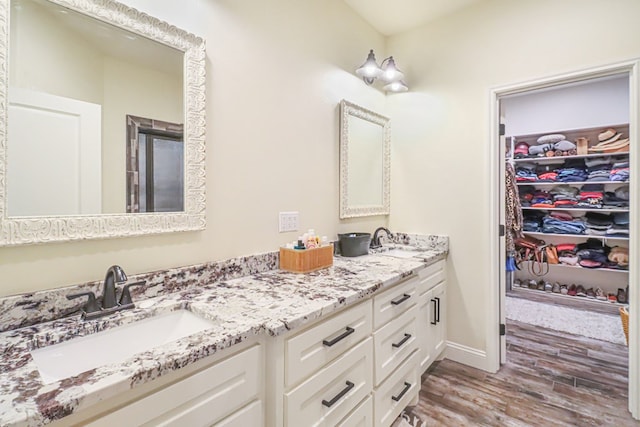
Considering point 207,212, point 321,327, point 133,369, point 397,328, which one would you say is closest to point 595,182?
point 397,328

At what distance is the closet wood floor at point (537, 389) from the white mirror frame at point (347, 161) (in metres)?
1.28

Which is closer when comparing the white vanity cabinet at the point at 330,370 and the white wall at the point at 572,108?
the white vanity cabinet at the point at 330,370

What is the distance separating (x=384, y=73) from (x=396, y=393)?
7.21 ft

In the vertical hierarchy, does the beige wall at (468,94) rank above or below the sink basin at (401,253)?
above

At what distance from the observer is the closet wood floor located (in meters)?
1.82

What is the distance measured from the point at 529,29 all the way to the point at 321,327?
7.70 ft

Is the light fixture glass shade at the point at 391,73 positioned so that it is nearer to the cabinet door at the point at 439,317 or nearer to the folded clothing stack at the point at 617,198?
the cabinet door at the point at 439,317

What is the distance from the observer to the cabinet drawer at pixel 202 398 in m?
0.74

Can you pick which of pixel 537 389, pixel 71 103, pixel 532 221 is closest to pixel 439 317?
pixel 537 389

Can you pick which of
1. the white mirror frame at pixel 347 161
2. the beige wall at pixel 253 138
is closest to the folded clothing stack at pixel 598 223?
the white mirror frame at pixel 347 161

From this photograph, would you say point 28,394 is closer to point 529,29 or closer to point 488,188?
point 488,188

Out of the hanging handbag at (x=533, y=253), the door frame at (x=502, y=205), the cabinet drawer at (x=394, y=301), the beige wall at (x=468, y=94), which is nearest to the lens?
the cabinet drawer at (x=394, y=301)

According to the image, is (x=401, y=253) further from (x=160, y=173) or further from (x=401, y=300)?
(x=160, y=173)

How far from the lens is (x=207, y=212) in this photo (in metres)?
1.47
